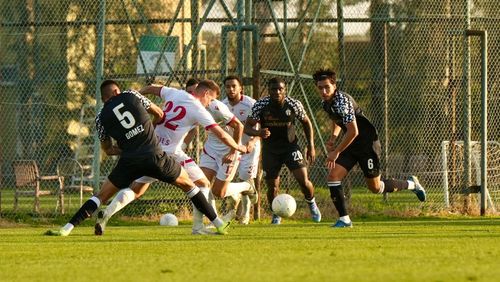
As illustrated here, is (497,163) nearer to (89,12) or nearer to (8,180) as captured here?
(89,12)

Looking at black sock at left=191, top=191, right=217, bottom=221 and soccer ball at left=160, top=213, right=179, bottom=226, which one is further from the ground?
black sock at left=191, top=191, right=217, bottom=221

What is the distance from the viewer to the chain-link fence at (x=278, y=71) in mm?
21047

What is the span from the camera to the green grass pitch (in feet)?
32.2

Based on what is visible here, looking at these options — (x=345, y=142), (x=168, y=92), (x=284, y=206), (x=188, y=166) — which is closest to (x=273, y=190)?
(x=284, y=206)

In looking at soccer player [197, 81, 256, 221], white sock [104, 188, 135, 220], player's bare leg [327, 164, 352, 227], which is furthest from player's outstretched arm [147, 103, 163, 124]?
player's bare leg [327, 164, 352, 227]

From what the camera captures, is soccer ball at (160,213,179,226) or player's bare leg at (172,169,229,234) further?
soccer ball at (160,213,179,226)

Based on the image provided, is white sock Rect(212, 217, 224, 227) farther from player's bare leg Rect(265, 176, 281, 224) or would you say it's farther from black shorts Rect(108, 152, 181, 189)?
player's bare leg Rect(265, 176, 281, 224)

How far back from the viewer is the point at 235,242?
1378cm

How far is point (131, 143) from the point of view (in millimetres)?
14602

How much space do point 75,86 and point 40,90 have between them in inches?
50.9

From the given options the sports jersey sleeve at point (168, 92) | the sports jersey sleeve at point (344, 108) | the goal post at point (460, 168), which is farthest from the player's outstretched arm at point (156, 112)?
the goal post at point (460, 168)

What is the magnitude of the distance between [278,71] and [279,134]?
3.30m

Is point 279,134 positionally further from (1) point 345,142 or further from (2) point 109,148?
(2) point 109,148

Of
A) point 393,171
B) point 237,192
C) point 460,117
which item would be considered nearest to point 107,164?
point 393,171
